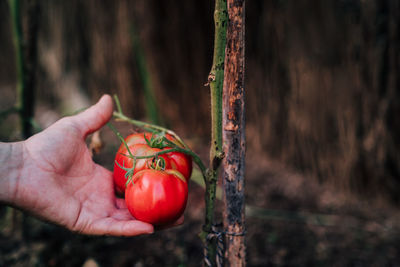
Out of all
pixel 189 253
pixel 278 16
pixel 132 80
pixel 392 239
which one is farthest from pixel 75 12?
pixel 392 239

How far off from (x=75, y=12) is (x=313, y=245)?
2951mm

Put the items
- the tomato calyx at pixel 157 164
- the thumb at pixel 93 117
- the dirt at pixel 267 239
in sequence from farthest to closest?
the dirt at pixel 267 239, the thumb at pixel 93 117, the tomato calyx at pixel 157 164

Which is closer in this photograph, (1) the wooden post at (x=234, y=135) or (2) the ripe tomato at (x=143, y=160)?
(1) the wooden post at (x=234, y=135)

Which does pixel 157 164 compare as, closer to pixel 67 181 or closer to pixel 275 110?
pixel 67 181

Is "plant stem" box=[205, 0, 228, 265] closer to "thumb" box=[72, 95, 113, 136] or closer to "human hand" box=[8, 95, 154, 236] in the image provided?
"human hand" box=[8, 95, 154, 236]

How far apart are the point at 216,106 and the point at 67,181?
589 millimetres

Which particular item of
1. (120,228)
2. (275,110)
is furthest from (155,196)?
(275,110)

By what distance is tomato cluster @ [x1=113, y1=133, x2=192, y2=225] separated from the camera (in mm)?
894

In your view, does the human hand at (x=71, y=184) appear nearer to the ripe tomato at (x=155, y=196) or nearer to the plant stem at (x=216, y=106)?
the ripe tomato at (x=155, y=196)

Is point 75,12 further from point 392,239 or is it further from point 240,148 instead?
point 392,239

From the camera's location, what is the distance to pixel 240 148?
89cm

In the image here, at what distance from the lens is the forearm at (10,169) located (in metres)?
0.96

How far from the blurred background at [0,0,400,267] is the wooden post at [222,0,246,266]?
0.77m

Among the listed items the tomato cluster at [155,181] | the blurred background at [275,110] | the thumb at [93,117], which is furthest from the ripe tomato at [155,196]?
the blurred background at [275,110]
